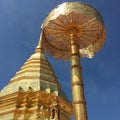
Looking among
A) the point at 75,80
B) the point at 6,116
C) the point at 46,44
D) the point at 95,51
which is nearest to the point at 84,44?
the point at 95,51

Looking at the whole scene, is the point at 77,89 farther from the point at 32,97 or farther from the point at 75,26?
the point at 32,97

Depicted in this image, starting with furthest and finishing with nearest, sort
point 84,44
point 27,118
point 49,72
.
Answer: point 49,72 < point 27,118 < point 84,44

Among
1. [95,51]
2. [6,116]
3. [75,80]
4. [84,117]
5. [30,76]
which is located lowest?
[84,117]

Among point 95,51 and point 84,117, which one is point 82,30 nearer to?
point 95,51

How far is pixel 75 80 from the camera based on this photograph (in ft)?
48.8

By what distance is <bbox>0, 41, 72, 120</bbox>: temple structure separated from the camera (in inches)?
905

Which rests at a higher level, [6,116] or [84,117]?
[6,116]

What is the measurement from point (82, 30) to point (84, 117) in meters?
6.34

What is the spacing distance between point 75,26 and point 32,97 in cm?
885

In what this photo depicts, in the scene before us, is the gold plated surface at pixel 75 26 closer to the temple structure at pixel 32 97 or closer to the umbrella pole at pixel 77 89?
the umbrella pole at pixel 77 89

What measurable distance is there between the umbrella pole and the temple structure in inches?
242

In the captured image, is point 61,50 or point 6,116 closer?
point 61,50

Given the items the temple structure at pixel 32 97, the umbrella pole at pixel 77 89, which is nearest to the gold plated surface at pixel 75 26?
the umbrella pole at pixel 77 89

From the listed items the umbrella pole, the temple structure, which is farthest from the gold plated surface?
the temple structure
